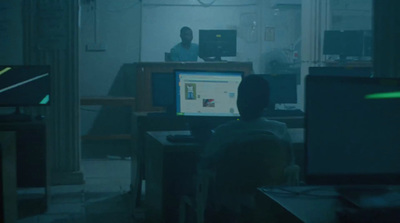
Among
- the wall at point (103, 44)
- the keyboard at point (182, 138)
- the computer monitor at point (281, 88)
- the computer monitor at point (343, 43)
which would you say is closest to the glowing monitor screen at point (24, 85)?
the keyboard at point (182, 138)

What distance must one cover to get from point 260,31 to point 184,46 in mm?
1729

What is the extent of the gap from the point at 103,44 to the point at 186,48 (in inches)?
49.2

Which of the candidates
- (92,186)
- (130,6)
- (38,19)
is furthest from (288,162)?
(130,6)

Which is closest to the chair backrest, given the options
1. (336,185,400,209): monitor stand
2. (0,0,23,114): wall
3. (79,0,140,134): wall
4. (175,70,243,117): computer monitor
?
(336,185,400,209): monitor stand

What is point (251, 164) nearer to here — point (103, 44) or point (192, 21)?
point (103, 44)

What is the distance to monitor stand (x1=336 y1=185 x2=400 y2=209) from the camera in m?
1.44

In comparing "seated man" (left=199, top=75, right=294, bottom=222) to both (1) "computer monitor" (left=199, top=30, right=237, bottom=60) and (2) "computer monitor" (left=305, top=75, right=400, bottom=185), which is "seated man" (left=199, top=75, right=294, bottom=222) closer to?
(2) "computer monitor" (left=305, top=75, right=400, bottom=185)

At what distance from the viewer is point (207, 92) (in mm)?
3633

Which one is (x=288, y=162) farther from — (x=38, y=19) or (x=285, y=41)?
(x=285, y=41)

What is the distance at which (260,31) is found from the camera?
8.65 meters

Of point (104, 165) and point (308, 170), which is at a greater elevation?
point (308, 170)

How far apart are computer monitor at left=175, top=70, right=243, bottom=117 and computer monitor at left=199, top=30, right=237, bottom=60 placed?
332cm

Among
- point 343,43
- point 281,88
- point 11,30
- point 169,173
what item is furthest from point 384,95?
point 343,43

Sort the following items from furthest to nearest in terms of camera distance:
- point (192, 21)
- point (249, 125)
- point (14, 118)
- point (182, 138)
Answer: point (192, 21) → point (14, 118) → point (182, 138) → point (249, 125)
